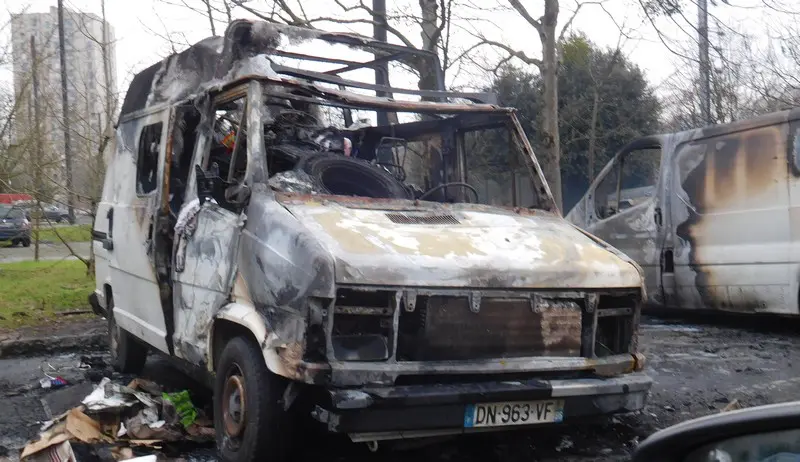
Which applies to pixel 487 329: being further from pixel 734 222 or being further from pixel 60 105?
pixel 60 105

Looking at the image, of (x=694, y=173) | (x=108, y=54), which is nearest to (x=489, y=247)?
(x=694, y=173)

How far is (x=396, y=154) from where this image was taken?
236 inches

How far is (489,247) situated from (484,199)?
1315mm

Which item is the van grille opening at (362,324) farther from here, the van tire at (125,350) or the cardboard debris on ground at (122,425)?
the van tire at (125,350)

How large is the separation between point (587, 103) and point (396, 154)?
11956 millimetres

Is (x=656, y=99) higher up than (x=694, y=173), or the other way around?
(x=656, y=99)

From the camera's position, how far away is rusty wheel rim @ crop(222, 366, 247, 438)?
3.87 m

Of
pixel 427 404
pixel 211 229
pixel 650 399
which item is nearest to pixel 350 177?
pixel 211 229

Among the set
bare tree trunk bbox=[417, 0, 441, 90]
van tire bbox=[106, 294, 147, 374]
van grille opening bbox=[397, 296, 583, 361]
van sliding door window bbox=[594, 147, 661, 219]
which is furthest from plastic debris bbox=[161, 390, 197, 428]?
bare tree trunk bbox=[417, 0, 441, 90]

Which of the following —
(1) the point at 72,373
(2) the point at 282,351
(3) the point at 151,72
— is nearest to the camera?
(2) the point at 282,351

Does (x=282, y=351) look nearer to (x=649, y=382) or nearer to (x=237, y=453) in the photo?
(x=237, y=453)

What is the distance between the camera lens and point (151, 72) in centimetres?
621

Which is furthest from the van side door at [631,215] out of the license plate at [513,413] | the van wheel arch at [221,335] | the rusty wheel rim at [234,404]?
the rusty wheel rim at [234,404]

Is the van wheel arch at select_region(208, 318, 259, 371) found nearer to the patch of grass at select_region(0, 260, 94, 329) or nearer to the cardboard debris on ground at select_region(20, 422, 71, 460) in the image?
the cardboard debris on ground at select_region(20, 422, 71, 460)
